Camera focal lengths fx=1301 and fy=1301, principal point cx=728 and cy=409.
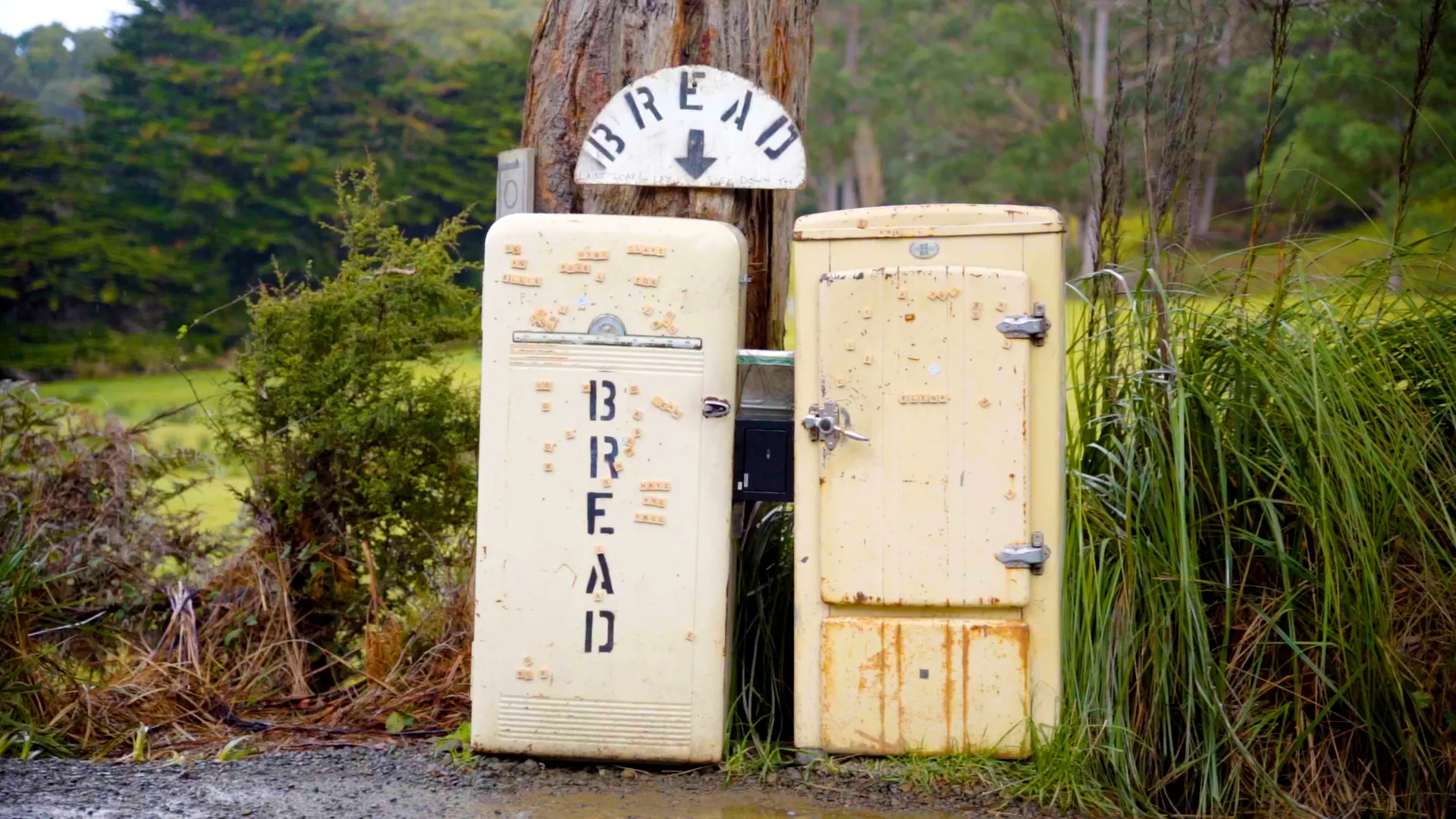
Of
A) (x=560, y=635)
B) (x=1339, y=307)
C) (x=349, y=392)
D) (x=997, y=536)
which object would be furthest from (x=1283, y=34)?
(x=349, y=392)

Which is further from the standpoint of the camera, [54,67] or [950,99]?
[950,99]

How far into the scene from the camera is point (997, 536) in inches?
134

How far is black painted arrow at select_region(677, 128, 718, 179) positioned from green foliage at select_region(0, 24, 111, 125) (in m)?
28.2

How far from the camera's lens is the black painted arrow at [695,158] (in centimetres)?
407

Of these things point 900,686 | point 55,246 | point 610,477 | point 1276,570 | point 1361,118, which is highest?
point 1361,118

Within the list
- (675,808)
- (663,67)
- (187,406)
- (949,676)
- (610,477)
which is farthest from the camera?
(187,406)

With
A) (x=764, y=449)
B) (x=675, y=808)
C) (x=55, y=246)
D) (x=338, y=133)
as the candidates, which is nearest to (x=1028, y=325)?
(x=764, y=449)

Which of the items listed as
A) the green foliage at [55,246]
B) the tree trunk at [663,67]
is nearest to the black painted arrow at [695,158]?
the tree trunk at [663,67]

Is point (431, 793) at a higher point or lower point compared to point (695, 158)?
lower

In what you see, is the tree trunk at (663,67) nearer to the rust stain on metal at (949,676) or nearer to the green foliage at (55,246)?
the rust stain on metal at (949,676)

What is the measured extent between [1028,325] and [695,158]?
1274 millimetres

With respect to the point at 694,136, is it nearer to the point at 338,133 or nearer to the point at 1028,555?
the point at 1028,555

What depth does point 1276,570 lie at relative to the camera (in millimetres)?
3545

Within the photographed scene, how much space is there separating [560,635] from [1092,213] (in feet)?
7.08
